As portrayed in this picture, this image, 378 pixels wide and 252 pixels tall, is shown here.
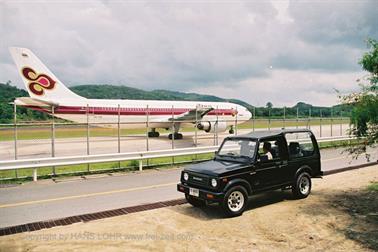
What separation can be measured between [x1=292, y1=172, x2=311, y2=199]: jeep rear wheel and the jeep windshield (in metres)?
1.75

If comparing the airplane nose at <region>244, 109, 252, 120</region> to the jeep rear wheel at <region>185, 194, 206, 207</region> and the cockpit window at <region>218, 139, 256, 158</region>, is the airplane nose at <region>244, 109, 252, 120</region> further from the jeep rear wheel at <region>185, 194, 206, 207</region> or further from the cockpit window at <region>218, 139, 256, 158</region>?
the jeep rear wheel at <region>185, 194, 206, 207</region>

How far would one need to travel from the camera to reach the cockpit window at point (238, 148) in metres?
8.56

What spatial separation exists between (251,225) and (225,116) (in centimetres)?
3177

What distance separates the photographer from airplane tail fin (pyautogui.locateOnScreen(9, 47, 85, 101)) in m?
25.7

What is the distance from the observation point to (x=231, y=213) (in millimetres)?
7633

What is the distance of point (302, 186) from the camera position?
9.48 metres

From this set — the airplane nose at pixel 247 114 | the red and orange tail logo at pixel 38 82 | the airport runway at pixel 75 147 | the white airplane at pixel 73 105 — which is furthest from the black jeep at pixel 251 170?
the airplane nose at pixel 247 114

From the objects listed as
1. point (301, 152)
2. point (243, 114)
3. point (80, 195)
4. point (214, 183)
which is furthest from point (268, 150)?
point (243, 114)

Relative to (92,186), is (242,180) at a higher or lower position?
higher

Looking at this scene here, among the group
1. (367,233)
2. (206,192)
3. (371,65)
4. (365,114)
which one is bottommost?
(367,233)

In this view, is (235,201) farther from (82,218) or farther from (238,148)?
(82,218)

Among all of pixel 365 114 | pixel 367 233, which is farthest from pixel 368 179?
pixel 367 233

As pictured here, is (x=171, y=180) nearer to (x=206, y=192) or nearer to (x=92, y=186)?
(x=92, y=186)

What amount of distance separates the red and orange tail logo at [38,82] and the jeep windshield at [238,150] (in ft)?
74.2
